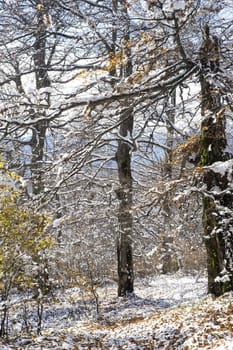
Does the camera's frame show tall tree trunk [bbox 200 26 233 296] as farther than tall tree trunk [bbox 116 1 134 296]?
No

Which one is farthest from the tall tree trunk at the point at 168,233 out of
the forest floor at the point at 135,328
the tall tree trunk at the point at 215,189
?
the tall tree trunk at the point at 215,189

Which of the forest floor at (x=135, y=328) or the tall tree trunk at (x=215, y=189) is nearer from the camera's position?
the forest floor at (x=135, y=328)

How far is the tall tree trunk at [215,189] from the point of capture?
20.9 feet

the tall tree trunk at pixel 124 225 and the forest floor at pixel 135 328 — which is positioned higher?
the tall tree trunk at pixel 124 225

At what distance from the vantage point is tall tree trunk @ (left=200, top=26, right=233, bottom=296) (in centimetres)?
636

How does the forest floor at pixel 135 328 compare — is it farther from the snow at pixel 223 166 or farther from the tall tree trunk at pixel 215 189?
the snow at pixel 223 166

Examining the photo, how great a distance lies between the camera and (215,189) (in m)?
6.77

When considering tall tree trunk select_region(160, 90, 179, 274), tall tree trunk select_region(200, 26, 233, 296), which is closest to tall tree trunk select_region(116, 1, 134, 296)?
tall tree trunk select_region(160, 90, 179, 274)

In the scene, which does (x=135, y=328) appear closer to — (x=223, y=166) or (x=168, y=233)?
(x=223, y=166)

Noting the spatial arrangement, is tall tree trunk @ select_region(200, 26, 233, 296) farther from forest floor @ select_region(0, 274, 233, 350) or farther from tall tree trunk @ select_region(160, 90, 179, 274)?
tall tree trunk @ select_region(160, 90, 179, 274)

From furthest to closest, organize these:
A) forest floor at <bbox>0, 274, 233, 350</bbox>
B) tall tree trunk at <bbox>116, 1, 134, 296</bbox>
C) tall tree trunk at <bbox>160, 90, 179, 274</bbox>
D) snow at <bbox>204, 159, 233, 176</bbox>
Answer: tall tree trunk at <bbox>160, 90, 179, 274</bbox> → tall tree trunk at <bbox>116, 1, 134, 296</bbox> → snow at <bbox>204, 159, 233, 176</bbox> → forest floor at <bbox>0, 274, 233, 350</bbox>

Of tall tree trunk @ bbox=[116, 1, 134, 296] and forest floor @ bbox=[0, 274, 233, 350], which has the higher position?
tall tree trunk @ bbox=[116, 1, 134, 296]

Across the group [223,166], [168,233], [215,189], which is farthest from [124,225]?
[223,166]

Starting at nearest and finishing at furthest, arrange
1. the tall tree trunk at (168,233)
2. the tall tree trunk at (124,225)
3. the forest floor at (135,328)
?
the forest floor at (135,328)
the tall tree trunk at (124,225)
the tall tree trunk at (168,233)
